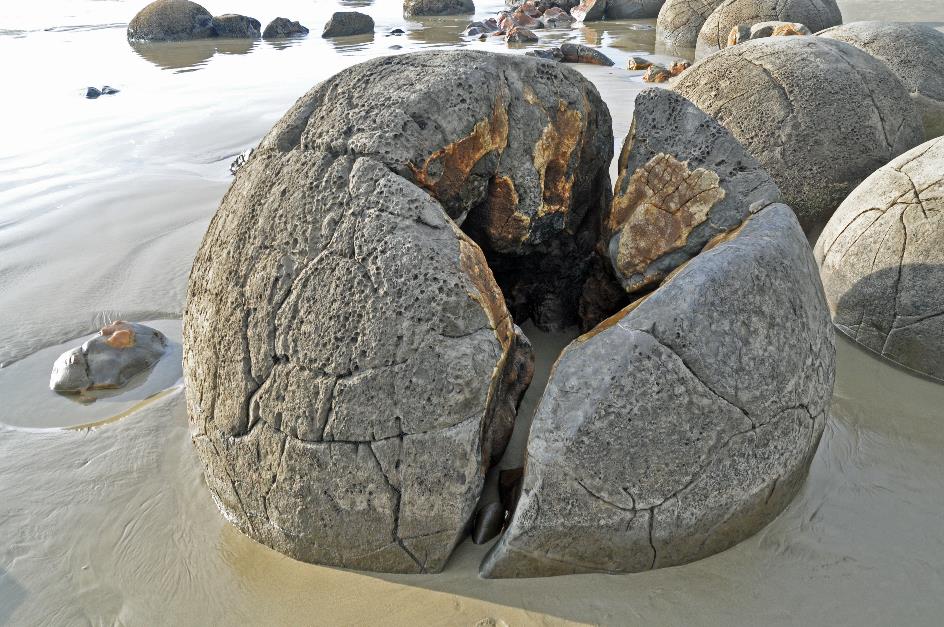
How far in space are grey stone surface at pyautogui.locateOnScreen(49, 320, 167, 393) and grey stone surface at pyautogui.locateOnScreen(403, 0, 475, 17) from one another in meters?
21.5

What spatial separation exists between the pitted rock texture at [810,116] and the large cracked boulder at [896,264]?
0.54 meters

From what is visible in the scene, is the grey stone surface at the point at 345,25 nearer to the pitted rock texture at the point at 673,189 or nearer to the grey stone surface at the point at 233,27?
the grey stone surface at the point at 233,27

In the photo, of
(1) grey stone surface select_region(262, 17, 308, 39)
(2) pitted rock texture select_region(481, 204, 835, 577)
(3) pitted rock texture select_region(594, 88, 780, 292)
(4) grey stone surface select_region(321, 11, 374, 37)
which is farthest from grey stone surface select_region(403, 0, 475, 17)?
(2) pitted rock texture select_region(481, 204, 835, 577)

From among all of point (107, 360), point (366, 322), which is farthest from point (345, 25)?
point (366, 322)

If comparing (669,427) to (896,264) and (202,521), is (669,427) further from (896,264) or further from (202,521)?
(896,264)

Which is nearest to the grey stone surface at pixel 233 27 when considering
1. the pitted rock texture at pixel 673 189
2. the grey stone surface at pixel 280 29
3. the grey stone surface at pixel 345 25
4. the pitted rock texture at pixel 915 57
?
the grey stone surface at pixel 280 29

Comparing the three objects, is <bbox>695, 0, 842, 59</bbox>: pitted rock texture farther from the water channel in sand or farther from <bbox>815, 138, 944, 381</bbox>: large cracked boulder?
the water channel in sand

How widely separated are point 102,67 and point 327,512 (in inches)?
580

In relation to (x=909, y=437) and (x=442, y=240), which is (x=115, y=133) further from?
(x=909, y=437)

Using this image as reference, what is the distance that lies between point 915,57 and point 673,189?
453 centimetres

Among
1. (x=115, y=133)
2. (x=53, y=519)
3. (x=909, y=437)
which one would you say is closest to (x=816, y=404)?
(x=909, y=437)

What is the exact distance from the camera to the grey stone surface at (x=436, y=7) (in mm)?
23062

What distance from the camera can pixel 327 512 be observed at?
7.95 ft

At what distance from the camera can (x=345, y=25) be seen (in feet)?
61.8
